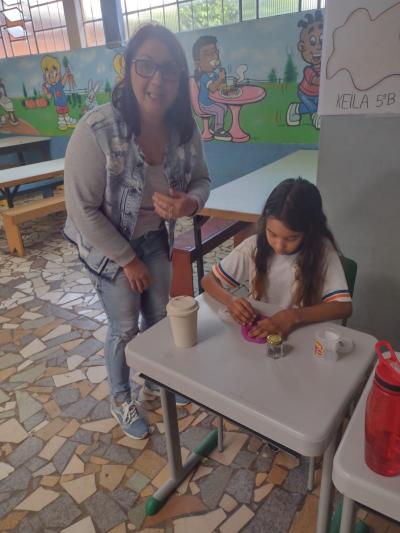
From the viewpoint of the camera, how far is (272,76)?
12.0 ft

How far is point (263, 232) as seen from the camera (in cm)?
136

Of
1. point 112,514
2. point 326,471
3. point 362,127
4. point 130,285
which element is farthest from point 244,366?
point 362,127

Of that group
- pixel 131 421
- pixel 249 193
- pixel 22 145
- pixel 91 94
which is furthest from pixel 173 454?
pixel 22 145

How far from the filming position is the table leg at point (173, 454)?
1.31m

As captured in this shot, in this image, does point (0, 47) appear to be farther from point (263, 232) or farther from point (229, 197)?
point (263, 232)

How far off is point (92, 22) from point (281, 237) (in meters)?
5.36

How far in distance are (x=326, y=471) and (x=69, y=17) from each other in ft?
20.3

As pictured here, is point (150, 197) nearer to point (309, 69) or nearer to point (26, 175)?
point (309, 69)

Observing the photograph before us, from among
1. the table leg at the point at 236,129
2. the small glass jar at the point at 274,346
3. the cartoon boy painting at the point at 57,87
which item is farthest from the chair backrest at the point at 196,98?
the small glass jar at the point at 274,346

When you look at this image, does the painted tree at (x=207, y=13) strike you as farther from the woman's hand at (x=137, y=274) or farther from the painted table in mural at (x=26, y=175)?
the woman's hand at (x=137, y=274)

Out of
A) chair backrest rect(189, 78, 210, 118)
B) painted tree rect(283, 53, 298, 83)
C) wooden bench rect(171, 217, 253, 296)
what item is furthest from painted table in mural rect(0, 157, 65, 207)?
painted tree rect(283, 53, 298, 83)

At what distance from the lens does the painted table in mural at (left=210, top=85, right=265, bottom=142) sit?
12.5 ft

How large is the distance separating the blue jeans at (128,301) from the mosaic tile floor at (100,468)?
27 centimetres

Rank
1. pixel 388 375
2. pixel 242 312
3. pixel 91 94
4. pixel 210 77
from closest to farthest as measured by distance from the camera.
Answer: pixel 388 375
pixel 242 312
pixel 210 77
pixel 91 94
